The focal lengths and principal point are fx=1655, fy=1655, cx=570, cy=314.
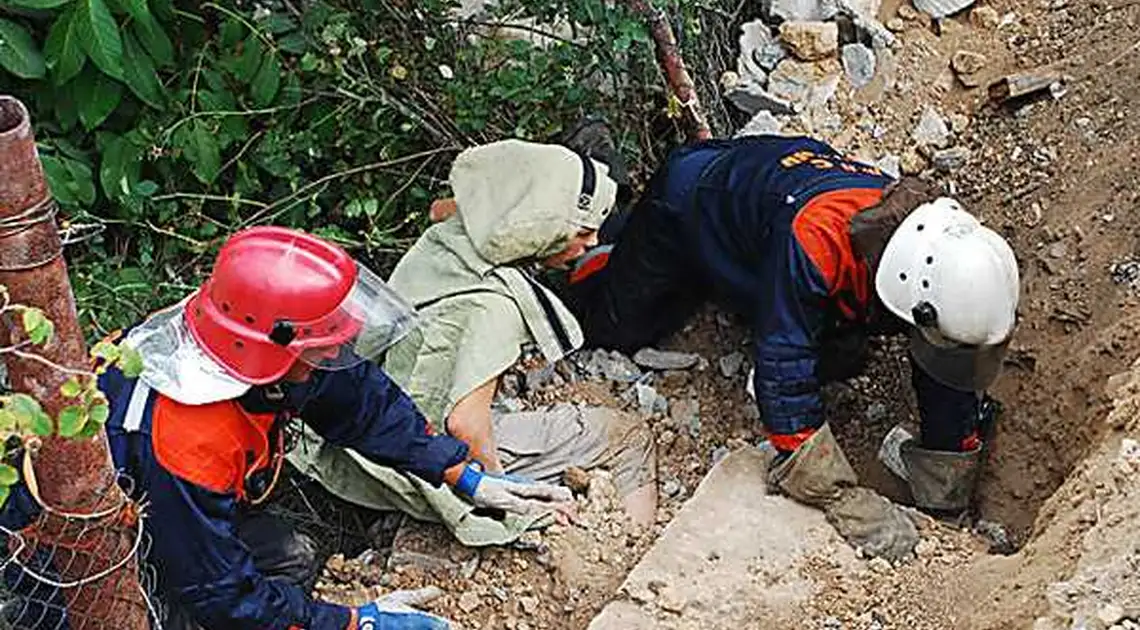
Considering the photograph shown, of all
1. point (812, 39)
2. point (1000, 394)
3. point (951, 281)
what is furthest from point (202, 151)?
point (1000, 394)

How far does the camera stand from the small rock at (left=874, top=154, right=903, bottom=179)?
5191 mm

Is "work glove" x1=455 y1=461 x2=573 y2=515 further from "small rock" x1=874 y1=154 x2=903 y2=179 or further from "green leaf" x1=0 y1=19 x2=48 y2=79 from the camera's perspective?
"green leaf" x1=0 y1=19 x2=48 y2=79

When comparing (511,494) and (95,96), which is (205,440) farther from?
(95,96)

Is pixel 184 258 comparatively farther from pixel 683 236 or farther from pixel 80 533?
pixel 80 533

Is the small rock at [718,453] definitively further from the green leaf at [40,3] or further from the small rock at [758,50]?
the green leaf at [40,3]

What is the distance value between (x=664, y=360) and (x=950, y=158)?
1.10 meters

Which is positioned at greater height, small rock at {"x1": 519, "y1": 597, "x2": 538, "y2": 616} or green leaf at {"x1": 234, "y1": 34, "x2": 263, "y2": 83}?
green leaf at {"x1": 234, "y1": 34, "x2": 263, "y2": 83}

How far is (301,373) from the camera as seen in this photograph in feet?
11.7

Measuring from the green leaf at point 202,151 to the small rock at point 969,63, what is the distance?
239 cm

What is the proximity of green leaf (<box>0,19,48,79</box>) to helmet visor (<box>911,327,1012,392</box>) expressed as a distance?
8.76 feet

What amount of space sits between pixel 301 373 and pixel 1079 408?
2.10m

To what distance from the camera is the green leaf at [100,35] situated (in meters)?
4.67

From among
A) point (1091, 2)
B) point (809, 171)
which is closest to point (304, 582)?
point (809, 171)

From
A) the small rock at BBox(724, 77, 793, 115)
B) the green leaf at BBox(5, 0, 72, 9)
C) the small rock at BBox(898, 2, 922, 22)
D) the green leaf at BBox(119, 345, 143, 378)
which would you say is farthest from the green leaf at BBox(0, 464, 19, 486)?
the small rock at BBox(898, 2, 922, 22)
